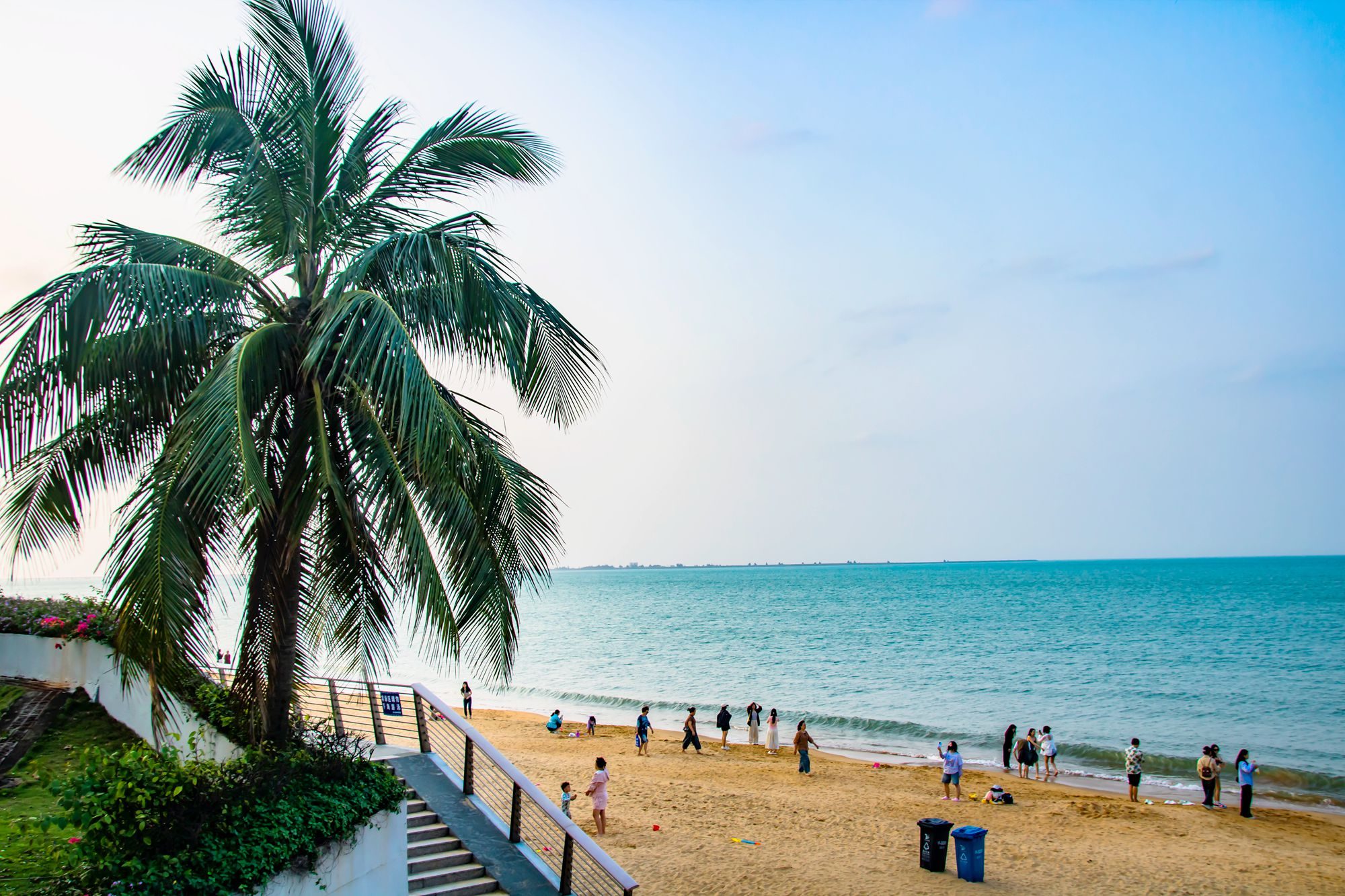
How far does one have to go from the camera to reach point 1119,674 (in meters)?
47.0

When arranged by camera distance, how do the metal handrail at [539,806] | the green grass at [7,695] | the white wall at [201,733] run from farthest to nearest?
the green grass at [7,695]
the metal handrail at [539,806]
the white wall at [201,733]

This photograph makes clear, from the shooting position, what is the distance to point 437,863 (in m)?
9.86

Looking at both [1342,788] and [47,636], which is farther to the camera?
[1342,788]

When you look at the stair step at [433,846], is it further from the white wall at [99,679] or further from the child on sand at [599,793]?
the child on sand at [599,793]

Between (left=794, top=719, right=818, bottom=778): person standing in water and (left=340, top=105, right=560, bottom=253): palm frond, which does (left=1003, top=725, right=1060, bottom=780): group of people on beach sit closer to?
(left=794, top=719, right=818, bottom=778): person standing in water

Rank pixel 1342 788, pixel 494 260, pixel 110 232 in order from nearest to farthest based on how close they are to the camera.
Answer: pixel 110 232, pixel 494 260, pixel 1342 788

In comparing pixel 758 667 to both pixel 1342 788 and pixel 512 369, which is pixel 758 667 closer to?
pixel 1342 788

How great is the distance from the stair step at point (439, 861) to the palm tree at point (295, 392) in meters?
2.38

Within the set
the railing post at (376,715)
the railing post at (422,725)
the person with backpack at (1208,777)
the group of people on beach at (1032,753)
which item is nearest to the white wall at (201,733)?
the railing post at (376,715)

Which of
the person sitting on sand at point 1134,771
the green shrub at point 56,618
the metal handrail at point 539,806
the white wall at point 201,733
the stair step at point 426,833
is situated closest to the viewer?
the white wall at point 201,733

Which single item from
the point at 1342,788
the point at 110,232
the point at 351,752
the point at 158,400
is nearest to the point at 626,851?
the point at 351,752

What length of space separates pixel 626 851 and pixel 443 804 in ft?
15.8

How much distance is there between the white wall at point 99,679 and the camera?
995cm

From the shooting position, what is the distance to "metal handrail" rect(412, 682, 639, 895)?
30.5ft
